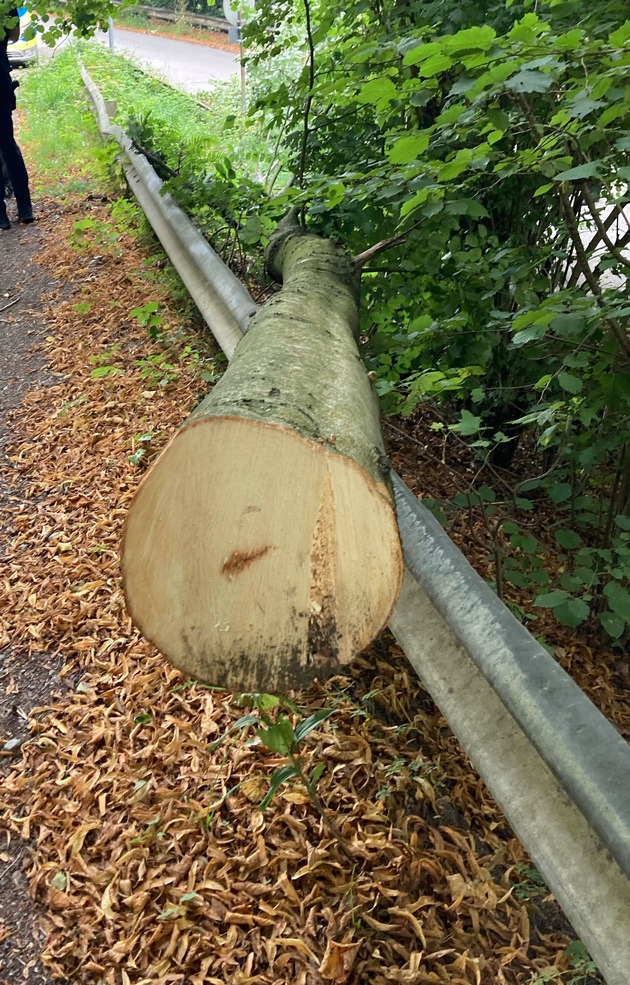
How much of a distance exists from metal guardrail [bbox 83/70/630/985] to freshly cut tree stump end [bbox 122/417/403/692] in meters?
0.39

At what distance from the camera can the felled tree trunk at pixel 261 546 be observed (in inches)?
49.7

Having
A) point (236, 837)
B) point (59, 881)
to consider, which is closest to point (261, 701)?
point (236, 837)

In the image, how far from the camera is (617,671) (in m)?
2.79

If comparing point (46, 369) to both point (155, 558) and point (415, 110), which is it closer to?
point (415, 110)

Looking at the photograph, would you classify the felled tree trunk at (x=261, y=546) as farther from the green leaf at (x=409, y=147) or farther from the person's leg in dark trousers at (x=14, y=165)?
the person's leg in dark trousers at (x=14, y=165)

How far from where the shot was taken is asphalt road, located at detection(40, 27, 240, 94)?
669 inches

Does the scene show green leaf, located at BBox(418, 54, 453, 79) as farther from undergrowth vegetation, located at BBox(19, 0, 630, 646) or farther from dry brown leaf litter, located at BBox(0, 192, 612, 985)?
dry brown leaf litter, located at BBox(0, 192, 612, 985)

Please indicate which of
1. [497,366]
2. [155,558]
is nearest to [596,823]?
[155,558]

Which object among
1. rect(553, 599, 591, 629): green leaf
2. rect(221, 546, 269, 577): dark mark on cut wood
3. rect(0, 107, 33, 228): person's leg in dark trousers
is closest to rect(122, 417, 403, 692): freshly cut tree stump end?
rect(221, 546, 269, 577): dark mark on cut wood

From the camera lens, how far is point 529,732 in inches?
56.0

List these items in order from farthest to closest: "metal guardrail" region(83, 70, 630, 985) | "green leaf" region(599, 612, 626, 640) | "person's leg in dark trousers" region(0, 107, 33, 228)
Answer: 1. "person's leg in dark trousers" region(0, 107, 33, 228)
2. "green leaf" region(599, 612, 626, 640)
3. "metal guardrail" region(83, 70, 630, 985)

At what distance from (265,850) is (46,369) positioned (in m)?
3.66

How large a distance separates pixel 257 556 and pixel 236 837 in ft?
3.42

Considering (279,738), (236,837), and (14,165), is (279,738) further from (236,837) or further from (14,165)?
(14,165)
